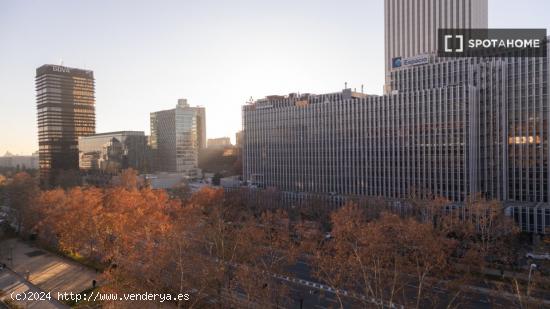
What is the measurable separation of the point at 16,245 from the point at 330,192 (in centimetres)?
7210

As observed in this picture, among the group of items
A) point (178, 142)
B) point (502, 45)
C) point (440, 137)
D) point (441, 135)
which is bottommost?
point (440, 137)

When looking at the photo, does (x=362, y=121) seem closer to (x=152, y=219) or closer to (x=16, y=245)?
(x=152, y=219)

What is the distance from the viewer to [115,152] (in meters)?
182

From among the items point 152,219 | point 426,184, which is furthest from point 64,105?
point 426,184

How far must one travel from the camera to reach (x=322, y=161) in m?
→ 104

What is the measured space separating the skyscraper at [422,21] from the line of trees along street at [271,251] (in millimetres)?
88292

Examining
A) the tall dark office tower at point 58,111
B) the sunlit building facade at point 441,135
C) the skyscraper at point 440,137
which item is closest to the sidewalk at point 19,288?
the skyscraper at point 440,137

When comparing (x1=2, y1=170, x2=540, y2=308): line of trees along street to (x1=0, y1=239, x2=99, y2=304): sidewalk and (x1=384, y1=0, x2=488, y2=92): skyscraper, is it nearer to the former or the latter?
(x1=0, y1=239, x2=99, y2=304): sidewalk

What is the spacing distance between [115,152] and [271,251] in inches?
6347

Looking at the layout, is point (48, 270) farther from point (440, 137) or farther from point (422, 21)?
point (422, 21)

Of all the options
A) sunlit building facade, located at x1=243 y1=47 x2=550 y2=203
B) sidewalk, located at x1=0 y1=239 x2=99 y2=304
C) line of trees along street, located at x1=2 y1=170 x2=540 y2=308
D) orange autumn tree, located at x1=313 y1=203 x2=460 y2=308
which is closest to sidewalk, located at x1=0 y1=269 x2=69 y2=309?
sidewalk, located at x1=0 y1=239 x2=99 y2=304

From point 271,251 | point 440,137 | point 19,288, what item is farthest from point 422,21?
point 19,288

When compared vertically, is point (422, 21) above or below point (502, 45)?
above

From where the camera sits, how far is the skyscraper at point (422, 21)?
13088 cm
